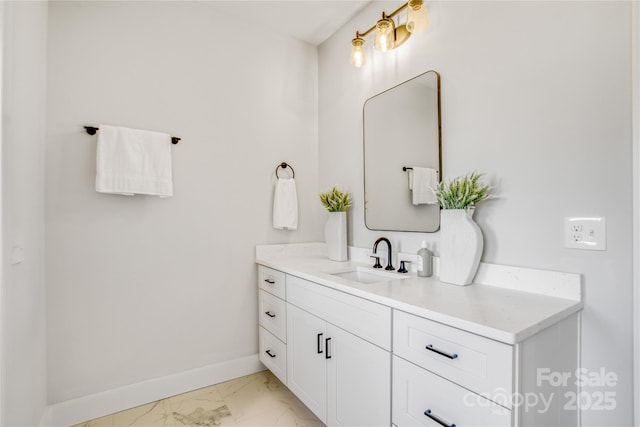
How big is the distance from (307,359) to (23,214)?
1464 mm

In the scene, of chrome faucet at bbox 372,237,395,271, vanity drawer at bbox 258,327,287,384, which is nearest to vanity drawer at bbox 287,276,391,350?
vanity drawer at bbox 258,327,287,384

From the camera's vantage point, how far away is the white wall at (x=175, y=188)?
1745 mm

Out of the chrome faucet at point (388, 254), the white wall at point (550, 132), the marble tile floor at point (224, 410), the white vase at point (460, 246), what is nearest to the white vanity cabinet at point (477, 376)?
the white wall at point (550, 132)

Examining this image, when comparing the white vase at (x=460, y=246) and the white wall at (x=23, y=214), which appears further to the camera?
the white vase at (x=460, y=246)

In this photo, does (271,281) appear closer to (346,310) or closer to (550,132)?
(346,310)

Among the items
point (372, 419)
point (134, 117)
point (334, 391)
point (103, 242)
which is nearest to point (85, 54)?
point (134, 117)

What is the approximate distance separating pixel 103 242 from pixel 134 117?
2.48ft

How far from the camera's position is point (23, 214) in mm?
1363

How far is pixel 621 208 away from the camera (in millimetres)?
1078

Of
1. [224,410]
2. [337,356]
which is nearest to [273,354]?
[224,410]

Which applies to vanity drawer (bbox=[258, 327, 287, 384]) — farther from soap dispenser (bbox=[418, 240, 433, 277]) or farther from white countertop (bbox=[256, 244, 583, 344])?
soap dispenser (bbox=[418, 240, 433, 277])

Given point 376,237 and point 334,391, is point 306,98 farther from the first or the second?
point 334,391

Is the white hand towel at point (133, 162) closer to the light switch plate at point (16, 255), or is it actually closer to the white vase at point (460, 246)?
the light switch plate at point (16, 255)

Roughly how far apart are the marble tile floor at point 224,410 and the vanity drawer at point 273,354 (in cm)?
14
